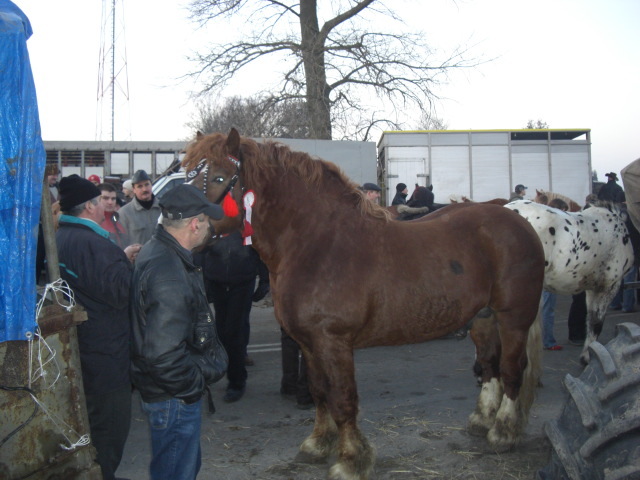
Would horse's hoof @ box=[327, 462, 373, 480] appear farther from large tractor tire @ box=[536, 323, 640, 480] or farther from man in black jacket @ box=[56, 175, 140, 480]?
large tractor tire @ box=[536, 323, 640, 480]

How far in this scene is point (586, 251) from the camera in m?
6.14

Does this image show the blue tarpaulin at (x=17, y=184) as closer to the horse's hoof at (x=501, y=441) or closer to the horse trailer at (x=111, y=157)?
the horse's hoof at (x=501, y=441)

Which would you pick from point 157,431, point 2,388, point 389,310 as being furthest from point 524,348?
point 2,388

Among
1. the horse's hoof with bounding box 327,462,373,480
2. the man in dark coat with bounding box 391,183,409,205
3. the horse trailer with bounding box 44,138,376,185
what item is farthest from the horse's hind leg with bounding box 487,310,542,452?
the horse trailer with bounding box 44,138,376,185

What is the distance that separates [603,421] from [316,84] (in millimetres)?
15079

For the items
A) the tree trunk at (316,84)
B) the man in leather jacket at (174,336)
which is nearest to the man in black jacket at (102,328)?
the man in leather jacket at (174,336)

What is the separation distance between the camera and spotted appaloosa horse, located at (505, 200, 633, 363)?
19.8 feet

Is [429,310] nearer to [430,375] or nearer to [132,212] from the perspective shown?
[430,375]

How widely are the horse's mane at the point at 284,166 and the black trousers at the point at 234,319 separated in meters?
1.83

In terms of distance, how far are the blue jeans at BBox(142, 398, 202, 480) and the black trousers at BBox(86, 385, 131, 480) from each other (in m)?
0.49

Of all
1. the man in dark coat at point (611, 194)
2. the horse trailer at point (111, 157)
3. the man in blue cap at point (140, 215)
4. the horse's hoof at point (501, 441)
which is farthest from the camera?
the horse trailer at point (111, 157)

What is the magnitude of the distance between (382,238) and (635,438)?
2.06 meters

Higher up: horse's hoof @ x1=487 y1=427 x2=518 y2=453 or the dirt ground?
horse's hoof @ x1=487 y1=427 x2=518 y2=453

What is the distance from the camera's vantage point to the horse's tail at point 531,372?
13.7 feet
